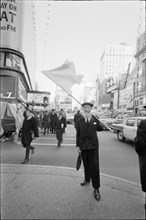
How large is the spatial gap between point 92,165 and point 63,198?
31.8 inches

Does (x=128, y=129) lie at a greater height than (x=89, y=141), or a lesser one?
lesser

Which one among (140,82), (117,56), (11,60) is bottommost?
(117,56)

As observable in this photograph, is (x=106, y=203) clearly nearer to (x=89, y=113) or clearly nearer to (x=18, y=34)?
(x=89, y=113)

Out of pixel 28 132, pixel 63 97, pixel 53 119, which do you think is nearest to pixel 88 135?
pixel 28 132

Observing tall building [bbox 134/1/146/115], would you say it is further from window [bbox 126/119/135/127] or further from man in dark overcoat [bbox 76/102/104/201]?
man in dark overcoat [bbox 76/102/104/201]

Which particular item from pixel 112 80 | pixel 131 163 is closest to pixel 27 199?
pixel 131 163

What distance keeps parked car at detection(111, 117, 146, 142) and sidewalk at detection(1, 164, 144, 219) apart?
519 cm

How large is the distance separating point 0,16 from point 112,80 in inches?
3844

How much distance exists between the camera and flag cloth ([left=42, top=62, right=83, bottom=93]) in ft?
13.7

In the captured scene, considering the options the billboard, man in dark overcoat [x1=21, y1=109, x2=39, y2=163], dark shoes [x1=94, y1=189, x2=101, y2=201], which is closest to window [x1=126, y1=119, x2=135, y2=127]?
man in dark overcoat [x1=21, y1=109, x2=39, y2=163]

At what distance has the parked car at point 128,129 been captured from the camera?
9.02 metres

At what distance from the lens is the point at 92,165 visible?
11.7 ft

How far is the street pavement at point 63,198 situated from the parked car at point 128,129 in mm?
5179

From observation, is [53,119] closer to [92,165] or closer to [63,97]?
[63,97]
